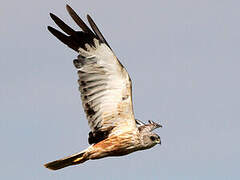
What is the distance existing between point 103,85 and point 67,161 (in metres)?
1.79

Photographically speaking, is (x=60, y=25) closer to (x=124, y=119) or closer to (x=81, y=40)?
(x=81, y=40)

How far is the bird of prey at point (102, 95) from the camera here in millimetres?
26938

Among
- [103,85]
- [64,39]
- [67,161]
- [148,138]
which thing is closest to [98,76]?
[103,85]

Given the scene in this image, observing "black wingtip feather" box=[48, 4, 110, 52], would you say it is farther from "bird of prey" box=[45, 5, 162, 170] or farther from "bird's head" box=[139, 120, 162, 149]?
"bird's head" box=[139, 120, 162, 149]

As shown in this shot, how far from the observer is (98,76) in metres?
27.0

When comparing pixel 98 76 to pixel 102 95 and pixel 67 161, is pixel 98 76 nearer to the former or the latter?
pixel 102 95

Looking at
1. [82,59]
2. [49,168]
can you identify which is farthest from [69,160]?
[82,59]

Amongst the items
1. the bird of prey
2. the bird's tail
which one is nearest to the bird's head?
the bird of prey

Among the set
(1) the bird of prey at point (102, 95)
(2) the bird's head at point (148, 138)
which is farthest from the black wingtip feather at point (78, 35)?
(2) the bird's head at point (148, 138)

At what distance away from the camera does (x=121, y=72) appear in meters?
26.8

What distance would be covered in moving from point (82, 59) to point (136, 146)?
2.19 metres

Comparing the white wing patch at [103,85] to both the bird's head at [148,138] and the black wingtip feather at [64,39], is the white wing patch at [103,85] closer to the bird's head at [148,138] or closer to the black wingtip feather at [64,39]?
the black wingtip feather at [64,39]

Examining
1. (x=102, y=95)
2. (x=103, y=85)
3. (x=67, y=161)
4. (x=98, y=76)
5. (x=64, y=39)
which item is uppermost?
(x=64, y=39)

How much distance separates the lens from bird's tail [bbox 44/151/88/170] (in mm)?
26969
